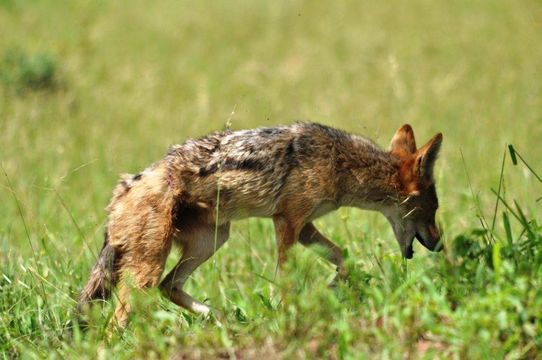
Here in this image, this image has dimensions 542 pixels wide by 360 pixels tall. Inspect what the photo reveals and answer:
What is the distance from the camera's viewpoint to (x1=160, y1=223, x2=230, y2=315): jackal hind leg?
632 centimetres

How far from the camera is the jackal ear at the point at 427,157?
6.35 metres

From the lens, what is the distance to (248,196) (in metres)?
6.26

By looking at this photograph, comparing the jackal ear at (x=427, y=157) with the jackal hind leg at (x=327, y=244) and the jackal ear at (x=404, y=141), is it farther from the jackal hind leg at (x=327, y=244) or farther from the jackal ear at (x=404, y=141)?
the jackal hind leg at (x=327, y=244)

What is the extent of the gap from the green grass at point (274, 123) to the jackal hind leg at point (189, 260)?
0.22 metres

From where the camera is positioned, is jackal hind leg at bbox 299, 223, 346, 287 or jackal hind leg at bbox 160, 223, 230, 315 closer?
jackal hind leg at bbox 299, 223, 346, 287

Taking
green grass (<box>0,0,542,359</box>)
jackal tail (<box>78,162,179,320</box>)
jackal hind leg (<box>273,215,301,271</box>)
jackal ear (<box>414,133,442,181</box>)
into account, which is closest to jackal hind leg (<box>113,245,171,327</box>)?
jackal tail (<box>78,162,179,320</box>)

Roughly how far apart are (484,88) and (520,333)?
31.1ft

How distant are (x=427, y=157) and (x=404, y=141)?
1.59 ft

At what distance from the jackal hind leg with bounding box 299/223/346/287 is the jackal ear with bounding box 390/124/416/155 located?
877 mm

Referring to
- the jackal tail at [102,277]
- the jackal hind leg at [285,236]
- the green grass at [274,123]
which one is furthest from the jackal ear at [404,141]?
the jackal tail at [102,277]

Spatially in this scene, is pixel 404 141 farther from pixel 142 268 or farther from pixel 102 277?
pixel 102 277

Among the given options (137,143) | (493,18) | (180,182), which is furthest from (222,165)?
Answer: (493,18)

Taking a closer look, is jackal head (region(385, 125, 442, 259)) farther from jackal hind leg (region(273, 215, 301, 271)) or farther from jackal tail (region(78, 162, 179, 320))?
jackal tail (region(78, 162, 179, 320))

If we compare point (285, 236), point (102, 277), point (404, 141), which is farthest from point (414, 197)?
point (102, 277)
